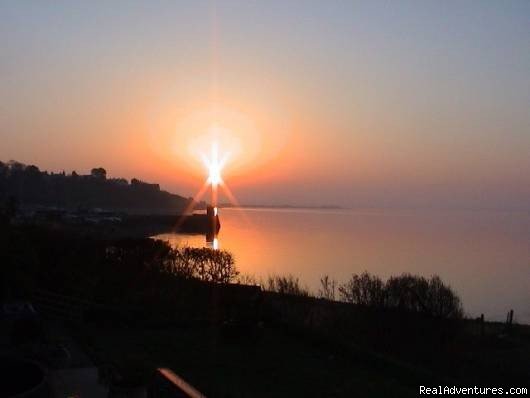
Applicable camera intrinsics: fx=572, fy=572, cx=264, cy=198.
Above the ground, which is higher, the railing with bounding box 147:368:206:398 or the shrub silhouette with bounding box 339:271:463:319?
the railing with bounding box 147:368:206:398

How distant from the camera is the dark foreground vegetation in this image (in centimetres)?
1272

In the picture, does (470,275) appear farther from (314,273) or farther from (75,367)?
(75,367)

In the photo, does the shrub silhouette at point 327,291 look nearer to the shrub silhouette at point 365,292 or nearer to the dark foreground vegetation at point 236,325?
the shrub silhouette at point 365,292

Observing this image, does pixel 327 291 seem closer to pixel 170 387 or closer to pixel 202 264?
pixel 202 264

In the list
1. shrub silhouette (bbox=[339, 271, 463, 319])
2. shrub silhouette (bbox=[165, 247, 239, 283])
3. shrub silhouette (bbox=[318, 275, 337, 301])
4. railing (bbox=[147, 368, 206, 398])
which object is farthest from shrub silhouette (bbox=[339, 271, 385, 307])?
railing (bbox=[147, 368, 206, 398])

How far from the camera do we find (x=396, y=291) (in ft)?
73.2

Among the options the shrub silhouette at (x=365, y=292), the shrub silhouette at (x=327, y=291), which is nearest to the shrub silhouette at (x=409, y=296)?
the shrub silhouette at (x=365, y=292)

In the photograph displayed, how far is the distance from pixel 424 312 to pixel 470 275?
127ft

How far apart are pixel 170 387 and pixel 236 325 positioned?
13.1m

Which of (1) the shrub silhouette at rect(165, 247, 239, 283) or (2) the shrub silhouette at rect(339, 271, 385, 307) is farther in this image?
(1) the shrub silhouette at rect(165, 247, 239, 283)

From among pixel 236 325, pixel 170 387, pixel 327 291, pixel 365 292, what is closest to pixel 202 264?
pixel 327 291

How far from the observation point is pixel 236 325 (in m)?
15.6

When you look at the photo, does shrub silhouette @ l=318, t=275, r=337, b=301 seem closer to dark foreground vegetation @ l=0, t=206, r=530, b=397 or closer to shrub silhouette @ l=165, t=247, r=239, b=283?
dark foreground vegetation @ l=0, t=206, r=530, b=397

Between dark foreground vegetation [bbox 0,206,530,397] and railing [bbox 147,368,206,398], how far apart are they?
14.9 ft
